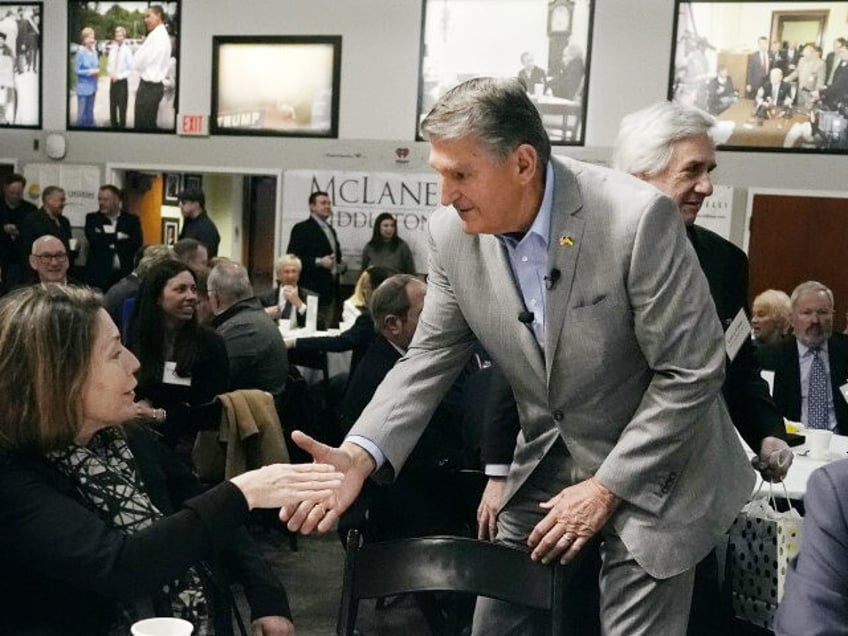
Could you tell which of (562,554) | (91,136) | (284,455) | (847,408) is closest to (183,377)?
(284,455)

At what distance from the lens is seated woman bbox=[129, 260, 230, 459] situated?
4.25 m

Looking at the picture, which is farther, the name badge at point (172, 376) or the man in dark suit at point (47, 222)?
the man in dark suit at point (47, 222)

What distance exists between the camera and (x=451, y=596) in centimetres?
311

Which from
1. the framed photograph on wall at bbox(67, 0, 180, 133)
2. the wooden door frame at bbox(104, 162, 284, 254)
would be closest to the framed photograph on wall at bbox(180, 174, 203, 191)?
the wooden door frame at bbox(104, 162, 284, 254)

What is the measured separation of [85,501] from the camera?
191 centimetres

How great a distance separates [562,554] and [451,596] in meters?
1.37

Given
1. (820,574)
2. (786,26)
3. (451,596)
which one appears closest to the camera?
(820,574)

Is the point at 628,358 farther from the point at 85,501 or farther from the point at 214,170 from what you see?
the point at 214,170

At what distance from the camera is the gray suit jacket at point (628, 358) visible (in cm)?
173

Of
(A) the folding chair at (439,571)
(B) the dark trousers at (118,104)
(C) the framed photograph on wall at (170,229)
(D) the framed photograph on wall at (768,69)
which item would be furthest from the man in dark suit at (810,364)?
(C) the framed photograph on wall at (170,229)

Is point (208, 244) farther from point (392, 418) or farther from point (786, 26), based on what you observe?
point (392, 418)

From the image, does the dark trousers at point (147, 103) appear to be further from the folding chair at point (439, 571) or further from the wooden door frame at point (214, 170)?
the folding chair at point (439, 571)

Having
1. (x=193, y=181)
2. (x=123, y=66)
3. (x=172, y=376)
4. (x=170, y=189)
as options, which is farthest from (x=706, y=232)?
(x=170, y=189)

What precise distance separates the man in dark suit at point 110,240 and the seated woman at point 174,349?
6090 mm
